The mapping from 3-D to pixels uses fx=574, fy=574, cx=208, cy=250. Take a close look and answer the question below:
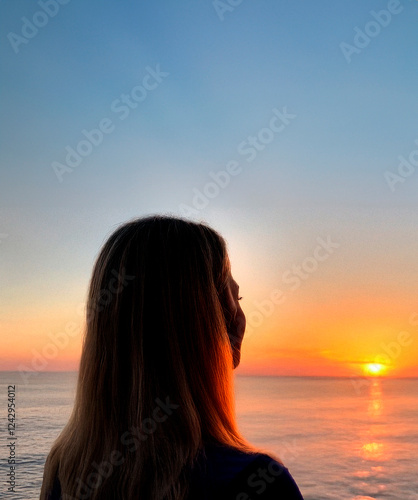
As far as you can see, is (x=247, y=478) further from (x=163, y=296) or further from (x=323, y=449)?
(x=323, y=449)

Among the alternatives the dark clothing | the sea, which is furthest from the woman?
the sea

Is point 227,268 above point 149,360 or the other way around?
above

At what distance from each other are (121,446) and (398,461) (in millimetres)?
22569

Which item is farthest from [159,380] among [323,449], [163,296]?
[323,449]

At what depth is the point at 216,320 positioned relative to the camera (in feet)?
5.17

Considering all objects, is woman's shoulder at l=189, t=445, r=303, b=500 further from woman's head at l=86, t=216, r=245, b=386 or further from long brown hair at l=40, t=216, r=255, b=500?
woman's head at l=86, t=216, r=245, b=386

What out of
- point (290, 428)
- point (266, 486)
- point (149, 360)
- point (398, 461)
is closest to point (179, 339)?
point (149, 360)

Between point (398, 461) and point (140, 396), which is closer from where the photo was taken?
point (140, 396)

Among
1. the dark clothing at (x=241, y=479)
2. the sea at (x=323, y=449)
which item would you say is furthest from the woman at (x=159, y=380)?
the sea at (x=323, y=449)

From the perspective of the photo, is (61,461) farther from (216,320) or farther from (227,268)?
(227,268)

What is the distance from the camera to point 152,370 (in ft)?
4.97

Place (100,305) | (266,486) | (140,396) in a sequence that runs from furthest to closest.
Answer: (100,305), (140,396), (266,486)

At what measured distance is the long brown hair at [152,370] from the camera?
1.45 meters

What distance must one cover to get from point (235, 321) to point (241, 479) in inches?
21.2
